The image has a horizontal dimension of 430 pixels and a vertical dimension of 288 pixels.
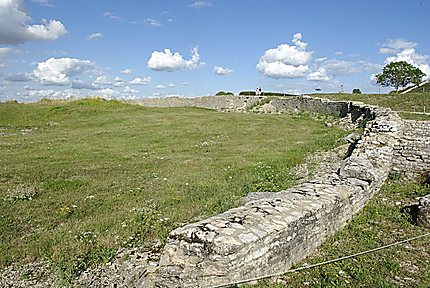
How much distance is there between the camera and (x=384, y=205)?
326 inches

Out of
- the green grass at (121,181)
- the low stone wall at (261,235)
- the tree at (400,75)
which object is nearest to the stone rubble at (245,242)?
the low stone wall at (261,235)

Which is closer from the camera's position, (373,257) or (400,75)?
(373,257)

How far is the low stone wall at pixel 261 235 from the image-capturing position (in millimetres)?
4688

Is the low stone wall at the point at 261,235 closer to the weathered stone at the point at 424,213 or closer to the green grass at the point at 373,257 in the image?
the green grass at the point at 373,257

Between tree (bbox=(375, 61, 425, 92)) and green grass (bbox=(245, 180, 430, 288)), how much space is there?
4900 cm

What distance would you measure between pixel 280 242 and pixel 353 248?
1.70 metres

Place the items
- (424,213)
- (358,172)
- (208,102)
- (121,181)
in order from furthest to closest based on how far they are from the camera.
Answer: (208,102)
(121,181)
(358,172)
(424,213)

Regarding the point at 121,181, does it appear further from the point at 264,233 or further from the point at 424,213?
the point at 424,213

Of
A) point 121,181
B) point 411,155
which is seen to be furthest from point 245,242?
point 411,155

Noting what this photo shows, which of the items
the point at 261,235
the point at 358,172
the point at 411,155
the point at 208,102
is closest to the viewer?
the point at 261,235

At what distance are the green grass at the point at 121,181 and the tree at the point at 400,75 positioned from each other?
35692 millimetres

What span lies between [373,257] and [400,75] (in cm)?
5321

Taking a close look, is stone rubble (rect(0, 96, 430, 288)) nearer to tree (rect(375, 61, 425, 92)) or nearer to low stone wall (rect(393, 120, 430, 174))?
low stone wall (rect(393, 120, 430, 174))

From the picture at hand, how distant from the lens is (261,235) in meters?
5.04
